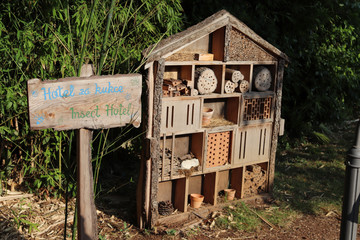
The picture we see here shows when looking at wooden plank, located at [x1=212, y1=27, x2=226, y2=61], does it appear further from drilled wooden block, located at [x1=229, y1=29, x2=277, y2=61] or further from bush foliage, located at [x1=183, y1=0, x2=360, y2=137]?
bush foliage, located at [x1=183, y1=0, x2=360, y2=137]

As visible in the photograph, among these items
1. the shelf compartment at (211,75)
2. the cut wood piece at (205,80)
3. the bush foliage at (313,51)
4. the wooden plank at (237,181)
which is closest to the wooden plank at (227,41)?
the shelf compartment at (211,75)

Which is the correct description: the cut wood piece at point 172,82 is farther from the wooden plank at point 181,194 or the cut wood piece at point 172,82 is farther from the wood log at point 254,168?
the wood log at point 254,168

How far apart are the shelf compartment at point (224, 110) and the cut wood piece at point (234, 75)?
0.26 metres

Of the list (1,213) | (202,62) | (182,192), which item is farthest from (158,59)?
(1,213)

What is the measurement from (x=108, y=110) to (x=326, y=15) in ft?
22.6

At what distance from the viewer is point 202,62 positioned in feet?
18.7

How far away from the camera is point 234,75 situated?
20.1ft

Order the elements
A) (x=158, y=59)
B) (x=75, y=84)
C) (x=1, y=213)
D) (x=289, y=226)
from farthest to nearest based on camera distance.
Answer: (x=289, y=226) < (x=1, y=213) < (x=158, y=59) < (x=75, y=84)

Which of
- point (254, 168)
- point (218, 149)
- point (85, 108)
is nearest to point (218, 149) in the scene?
point (218, 149)

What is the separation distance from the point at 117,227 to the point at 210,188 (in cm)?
140

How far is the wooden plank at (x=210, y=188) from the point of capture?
6.30m

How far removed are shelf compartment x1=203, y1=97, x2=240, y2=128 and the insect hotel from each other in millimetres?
13

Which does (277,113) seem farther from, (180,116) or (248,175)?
(180,116)

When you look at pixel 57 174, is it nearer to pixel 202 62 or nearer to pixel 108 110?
pixel 202 62
